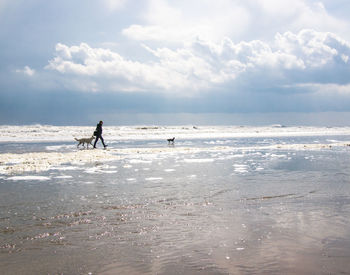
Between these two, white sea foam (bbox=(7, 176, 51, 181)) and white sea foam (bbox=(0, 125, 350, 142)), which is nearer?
white sea foam (bbox=(7, 176, 51, 181))

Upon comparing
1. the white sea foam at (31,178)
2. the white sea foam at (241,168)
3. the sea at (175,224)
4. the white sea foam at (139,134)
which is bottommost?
the sea at (175,224)

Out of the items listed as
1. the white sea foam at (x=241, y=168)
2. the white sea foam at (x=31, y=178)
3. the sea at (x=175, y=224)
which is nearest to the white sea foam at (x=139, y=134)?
the white sea foam at (x=241, y=168)

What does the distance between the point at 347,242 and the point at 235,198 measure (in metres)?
3.84

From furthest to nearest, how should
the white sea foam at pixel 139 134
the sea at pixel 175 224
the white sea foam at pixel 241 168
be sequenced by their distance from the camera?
the white sea foam at pixel 139 134 → the white sea foam at pixel 241 168 → the sea at pixel 175 224

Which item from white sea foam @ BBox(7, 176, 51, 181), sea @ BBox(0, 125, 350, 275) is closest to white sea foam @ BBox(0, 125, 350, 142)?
white sea foam @ BBox(7, 176, 51, 181)

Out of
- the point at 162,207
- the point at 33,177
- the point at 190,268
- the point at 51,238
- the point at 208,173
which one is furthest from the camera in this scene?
the point at 208,173

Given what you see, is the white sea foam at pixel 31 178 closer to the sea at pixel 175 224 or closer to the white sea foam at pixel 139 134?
the sea at pixel 175 224

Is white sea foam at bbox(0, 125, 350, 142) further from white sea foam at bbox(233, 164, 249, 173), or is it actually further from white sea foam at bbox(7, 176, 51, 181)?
white sea foam at bbox(7, 176, 51, 181)

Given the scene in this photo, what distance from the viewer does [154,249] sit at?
5762 millimetres

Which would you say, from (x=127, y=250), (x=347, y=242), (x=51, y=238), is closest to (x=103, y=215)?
(x=51, y=238)

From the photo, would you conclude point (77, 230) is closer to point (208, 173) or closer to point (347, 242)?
point (347, 242)

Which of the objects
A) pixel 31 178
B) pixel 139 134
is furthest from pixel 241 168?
pixel 139 134

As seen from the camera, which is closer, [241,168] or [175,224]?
[175,224]

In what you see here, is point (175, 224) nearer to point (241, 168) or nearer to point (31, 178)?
point (31, 178)
